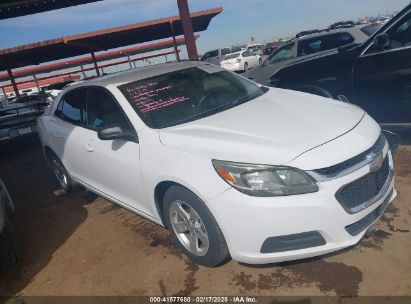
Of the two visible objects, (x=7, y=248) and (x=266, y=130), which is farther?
(x=7, y=248)

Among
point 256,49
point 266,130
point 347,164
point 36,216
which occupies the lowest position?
point 256,49

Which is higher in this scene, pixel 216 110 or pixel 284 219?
pixel 216 110

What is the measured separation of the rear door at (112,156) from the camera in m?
3.46

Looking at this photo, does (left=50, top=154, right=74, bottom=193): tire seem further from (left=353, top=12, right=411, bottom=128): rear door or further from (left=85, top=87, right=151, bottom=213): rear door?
(left=353, top=12, right=411, bottom=128): rear door

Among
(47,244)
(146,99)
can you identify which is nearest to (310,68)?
(146,99)

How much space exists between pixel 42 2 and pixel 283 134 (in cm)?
991

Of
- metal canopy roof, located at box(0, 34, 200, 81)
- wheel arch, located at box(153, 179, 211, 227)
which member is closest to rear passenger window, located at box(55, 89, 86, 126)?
wheel arch, located at box(153, 179, 211, 227)

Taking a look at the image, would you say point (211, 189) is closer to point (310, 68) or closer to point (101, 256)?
point (101, 256)

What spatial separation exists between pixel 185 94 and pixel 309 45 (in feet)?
18.7

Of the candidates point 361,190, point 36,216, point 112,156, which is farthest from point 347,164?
point 36,216

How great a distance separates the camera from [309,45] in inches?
335

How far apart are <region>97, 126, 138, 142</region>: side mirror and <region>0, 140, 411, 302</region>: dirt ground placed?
1.17 metres

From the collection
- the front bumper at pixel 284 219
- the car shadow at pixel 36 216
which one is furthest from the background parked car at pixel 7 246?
the front bumper at pixel 284 219

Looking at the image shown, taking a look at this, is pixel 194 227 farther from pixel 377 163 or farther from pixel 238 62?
pixel 238 62
